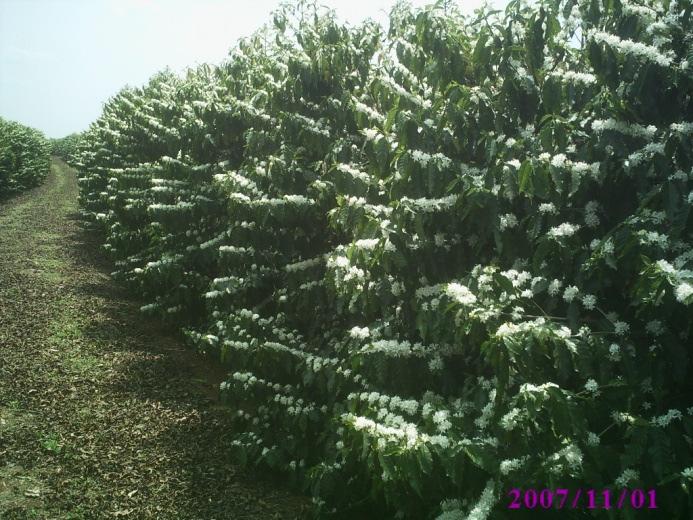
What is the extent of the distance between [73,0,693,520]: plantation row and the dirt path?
46cm

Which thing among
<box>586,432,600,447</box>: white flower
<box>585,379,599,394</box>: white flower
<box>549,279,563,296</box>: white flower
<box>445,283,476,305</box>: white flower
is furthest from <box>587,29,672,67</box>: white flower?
<box>586,432,600,447</box>: white flower

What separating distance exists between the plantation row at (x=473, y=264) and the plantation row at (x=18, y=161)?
1929 centimetres

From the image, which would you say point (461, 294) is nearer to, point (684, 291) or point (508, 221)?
point (508, 221)

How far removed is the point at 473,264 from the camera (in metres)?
3.63

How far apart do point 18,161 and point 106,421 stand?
2162 centimetres

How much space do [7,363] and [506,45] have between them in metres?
6.63

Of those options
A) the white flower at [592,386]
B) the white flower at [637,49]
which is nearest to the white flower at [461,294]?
the white flower at [592,386]

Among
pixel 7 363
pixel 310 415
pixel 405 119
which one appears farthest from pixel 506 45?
pixel 7 363

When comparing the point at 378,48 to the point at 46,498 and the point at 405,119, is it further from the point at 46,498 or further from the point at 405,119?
the point at 46,498

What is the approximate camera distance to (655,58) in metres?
2.79

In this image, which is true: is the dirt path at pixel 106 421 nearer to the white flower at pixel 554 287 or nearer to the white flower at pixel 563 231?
the white flower at pixel 554 287

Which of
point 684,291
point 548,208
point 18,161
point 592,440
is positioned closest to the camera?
point 684,291

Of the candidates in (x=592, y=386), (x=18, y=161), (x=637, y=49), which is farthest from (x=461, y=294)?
(x=18, y=161)

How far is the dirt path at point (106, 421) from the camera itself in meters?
4.35
